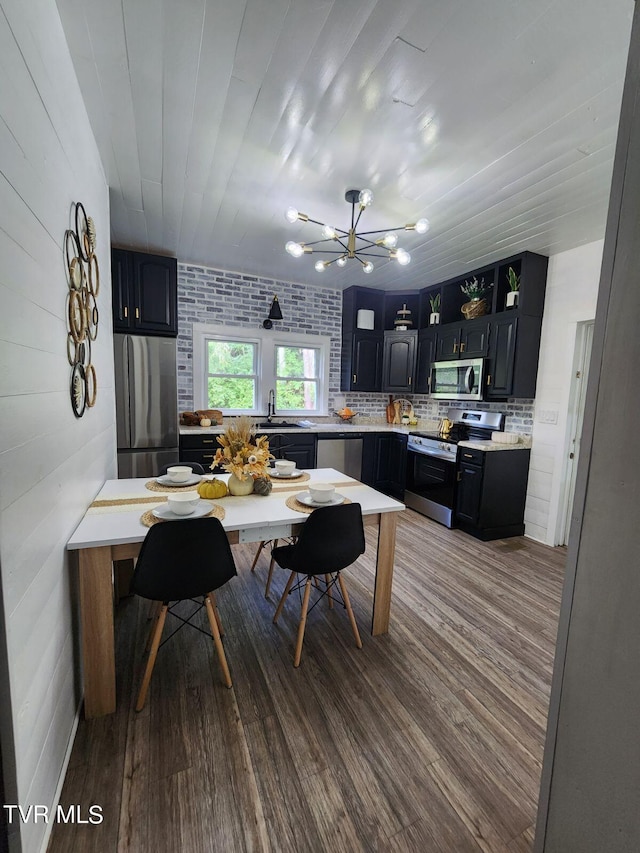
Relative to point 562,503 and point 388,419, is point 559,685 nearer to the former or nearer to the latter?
point 562,503

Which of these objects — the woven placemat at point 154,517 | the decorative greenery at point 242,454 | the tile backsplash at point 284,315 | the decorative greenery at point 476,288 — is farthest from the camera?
the tile backsplash at point 284,315

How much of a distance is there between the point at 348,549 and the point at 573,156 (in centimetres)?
246

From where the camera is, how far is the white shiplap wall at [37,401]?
897mm

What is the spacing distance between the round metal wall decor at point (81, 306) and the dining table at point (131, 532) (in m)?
0.53

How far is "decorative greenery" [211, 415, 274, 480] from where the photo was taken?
201 cm

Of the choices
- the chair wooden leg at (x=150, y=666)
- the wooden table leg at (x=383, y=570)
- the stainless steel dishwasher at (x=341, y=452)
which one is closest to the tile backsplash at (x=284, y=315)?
the stainless steel dishwasher at (x=341, y=452)

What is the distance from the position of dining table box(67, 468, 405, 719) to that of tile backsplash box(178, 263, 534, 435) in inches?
93.5

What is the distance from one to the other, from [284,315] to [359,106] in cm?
309

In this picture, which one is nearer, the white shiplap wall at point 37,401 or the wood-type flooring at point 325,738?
the white shiplap wall at point 37,401

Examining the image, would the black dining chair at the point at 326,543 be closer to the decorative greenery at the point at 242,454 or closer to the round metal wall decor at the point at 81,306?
the decorative greenery at the point at 242,454

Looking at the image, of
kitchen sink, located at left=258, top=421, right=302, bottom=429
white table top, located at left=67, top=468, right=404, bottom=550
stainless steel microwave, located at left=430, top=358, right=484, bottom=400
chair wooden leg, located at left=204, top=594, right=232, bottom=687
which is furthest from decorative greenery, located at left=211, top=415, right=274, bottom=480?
stainless steel microwave, located at left=430, top=358, right=484, bottom=400

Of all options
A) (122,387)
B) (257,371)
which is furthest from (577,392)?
(122,387)

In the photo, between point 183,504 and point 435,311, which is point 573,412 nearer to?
point 435,311

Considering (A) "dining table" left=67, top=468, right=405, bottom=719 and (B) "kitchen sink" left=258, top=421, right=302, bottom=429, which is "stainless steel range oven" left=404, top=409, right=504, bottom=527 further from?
(A) "dining table" left=67, top=468, right=405, bottom=719
